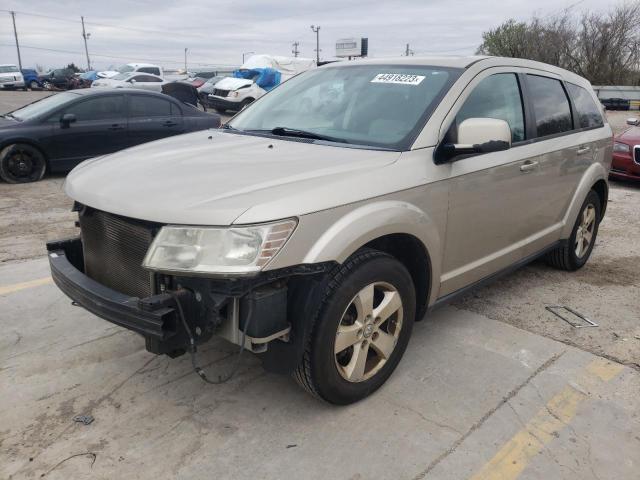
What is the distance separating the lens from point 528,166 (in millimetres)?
3805

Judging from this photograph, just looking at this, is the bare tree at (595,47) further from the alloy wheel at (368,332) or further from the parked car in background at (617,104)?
the alloy wheel at (368,332)

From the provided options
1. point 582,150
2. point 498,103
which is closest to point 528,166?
point 498,103

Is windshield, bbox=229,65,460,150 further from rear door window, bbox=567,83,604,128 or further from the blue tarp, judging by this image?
the blue tarp

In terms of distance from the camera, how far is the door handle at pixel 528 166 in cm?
376

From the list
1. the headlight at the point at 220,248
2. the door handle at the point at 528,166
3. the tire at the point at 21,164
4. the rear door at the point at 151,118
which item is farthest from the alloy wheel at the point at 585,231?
the tire at the point at 21,164

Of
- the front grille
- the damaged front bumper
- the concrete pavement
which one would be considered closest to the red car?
the concrete pavement

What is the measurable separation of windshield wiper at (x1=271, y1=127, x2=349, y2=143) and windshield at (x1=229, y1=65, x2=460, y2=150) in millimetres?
11

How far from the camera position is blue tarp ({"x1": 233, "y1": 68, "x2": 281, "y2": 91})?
22781 mm

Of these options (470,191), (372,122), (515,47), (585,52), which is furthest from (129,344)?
(515,47)

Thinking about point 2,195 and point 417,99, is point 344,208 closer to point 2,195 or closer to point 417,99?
point 417,99

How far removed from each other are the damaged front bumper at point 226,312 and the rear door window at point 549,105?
2.47m

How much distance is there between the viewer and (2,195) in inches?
306

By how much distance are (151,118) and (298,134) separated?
6.94 m

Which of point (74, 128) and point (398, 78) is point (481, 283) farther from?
point (74, 128)
